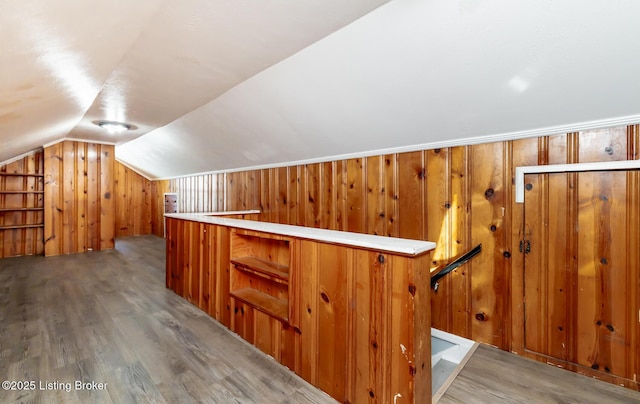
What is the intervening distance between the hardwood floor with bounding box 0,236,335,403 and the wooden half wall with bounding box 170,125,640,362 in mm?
1427

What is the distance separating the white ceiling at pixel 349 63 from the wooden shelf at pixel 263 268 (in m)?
1.44

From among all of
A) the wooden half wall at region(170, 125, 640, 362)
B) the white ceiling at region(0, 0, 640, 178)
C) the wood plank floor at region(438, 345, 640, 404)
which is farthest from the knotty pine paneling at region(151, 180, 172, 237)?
the wood plank floor at region(438, 345, 640, 404)

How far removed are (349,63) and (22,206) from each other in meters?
6.87

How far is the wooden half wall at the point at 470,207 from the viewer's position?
1965 mm

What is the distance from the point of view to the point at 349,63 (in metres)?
2.02

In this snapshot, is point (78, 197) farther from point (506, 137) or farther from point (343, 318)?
point (506, 137)

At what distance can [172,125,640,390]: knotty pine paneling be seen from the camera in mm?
1896

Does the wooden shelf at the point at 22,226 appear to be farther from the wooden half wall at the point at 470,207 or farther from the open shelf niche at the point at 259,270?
the wooden half wall at the point at 470,207

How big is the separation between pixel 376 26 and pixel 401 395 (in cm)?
203

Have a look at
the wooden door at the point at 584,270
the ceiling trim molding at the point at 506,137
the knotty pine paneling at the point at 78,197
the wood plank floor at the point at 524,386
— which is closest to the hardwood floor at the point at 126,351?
the wood plank floor at the point at 524,386

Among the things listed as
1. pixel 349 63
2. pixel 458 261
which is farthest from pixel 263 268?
pixel 349 63

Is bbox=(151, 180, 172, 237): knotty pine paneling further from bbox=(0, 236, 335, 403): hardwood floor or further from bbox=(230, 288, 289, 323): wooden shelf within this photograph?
bbox=(230, 288, 289, 323): wooden shelf

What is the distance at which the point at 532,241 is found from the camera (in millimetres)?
2059

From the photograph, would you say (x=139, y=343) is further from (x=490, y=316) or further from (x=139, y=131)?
(x=139, y=131)
